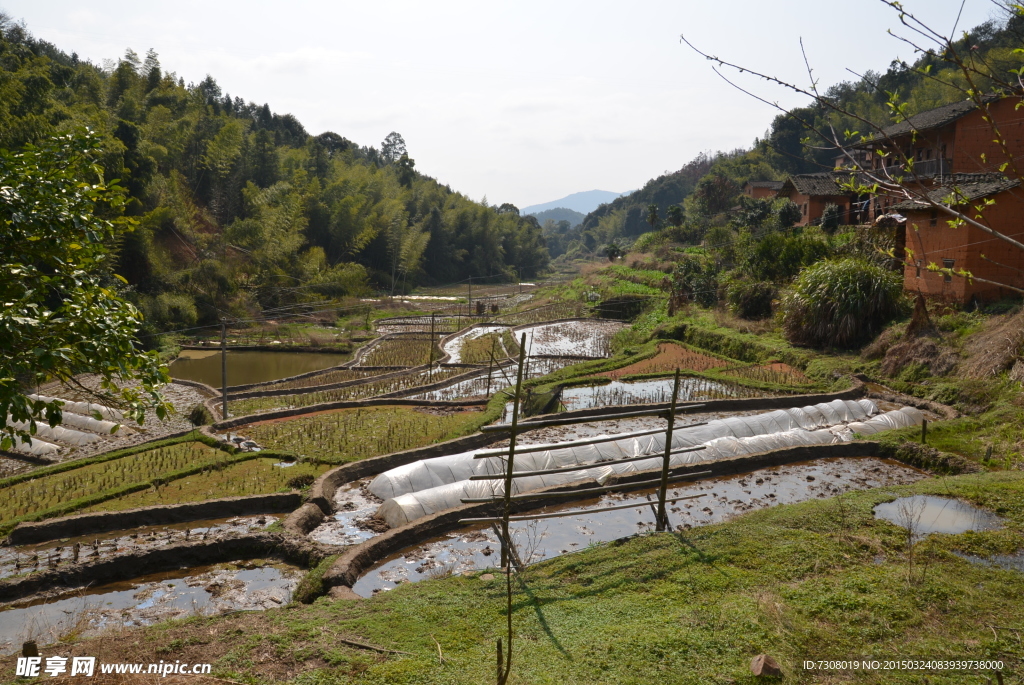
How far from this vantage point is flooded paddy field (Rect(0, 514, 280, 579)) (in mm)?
7723

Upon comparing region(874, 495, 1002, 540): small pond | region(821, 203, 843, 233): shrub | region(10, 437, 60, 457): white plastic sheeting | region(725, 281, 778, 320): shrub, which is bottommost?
region(10, 437, 60, 457): white plastic sheeting

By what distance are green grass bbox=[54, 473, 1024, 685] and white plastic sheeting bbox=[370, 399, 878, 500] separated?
2168 millimetres

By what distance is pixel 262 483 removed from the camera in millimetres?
10281

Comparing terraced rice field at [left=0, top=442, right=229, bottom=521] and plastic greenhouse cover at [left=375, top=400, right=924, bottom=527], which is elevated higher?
plastic greenhouse cover at [left=375, top=400, right=924, bottom=527]

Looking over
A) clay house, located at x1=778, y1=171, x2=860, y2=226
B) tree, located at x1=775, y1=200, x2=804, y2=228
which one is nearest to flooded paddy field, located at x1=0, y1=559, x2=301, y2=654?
tree, located at x1=775, y1=200, x2=804, y2=228

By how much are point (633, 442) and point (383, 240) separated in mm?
38558

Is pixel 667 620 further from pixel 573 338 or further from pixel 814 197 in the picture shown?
pixel 814 197

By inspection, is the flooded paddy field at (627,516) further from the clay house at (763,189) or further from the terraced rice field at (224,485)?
the clay house at (763,189)

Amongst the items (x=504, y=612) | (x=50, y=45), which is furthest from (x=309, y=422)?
(x=50, y=45)

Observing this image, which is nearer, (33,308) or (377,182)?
(33,308)

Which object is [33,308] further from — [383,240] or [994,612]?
[383,240]

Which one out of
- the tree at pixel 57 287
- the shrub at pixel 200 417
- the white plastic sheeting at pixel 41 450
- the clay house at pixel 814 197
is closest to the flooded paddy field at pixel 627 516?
the tree at pixel 57 287

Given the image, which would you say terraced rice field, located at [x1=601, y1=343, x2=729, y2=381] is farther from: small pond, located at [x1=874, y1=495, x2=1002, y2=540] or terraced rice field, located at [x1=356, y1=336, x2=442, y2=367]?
small pond, located at [x1=874, y1=495, x2=1002, y2=540]

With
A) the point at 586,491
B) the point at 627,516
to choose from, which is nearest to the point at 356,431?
the point at 586,491
